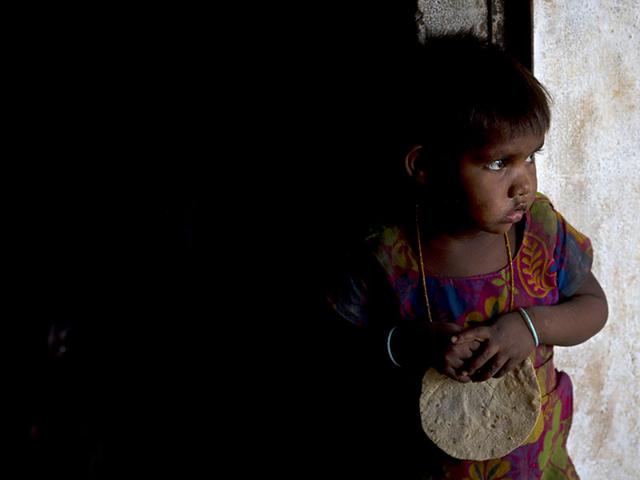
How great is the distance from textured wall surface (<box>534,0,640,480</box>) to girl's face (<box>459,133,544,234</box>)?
0.53m

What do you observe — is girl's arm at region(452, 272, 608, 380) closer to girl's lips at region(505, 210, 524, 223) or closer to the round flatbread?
the round flatbread

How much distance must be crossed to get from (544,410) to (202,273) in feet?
4.45

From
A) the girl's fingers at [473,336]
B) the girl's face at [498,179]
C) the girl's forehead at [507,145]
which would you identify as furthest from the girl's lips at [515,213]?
the girl's fingers at [473,336]

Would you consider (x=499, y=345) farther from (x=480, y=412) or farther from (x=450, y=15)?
(x=450, y=15)

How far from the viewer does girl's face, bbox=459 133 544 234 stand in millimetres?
1325

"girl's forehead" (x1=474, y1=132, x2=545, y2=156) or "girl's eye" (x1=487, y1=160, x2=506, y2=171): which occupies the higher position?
"girl's forehead" (x1=474, y1=132, x2=545, y2=156)

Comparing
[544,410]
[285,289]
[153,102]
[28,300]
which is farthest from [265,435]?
[153,102]

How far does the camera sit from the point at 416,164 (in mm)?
1440

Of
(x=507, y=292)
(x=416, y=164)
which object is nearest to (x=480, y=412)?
(x=507, y=292)

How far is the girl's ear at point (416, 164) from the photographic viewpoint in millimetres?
1430

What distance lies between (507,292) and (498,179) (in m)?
0.27

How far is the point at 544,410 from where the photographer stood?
157cm

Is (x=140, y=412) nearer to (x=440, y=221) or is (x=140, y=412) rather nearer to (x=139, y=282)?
(x=139, y=282)

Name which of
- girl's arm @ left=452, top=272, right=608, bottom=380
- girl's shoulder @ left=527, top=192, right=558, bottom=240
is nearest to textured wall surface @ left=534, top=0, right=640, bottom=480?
girl's shoulder @ left=527, top=192, right=558, bottom=240
